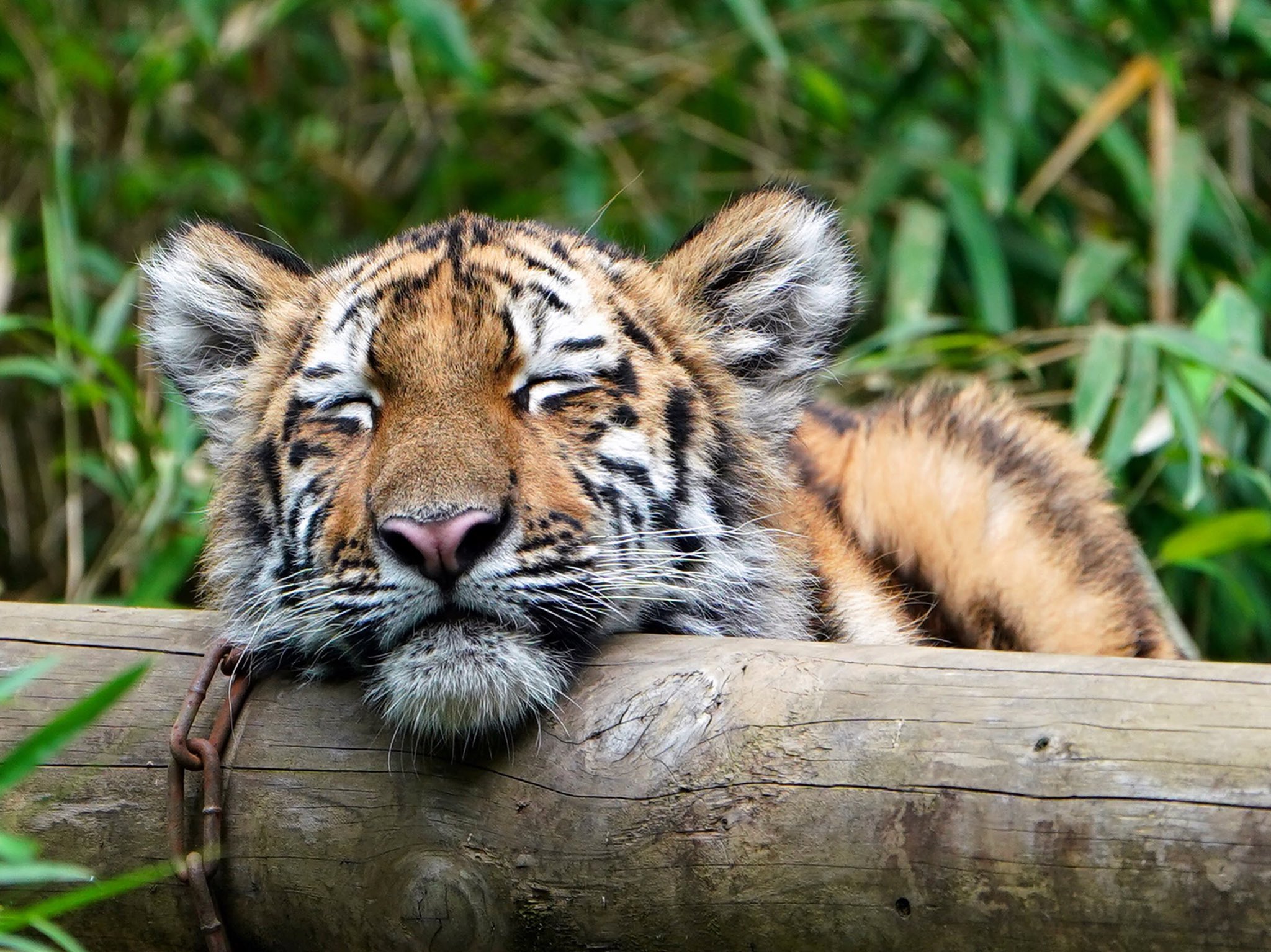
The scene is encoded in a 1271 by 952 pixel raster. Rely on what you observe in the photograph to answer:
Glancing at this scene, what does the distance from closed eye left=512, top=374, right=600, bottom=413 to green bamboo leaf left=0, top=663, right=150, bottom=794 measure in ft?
3.83

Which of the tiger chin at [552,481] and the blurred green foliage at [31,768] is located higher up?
the tiger chin at [552,481]

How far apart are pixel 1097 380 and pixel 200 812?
3179mm

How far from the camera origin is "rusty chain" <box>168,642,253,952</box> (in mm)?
2346

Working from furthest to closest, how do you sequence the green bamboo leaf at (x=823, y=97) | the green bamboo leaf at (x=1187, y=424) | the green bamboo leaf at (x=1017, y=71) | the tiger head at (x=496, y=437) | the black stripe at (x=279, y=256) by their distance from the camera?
the green bamboo leaf at (x=823, y=97)
the green bamboo leaf at (x=1017, y=71)
the green bamboo leaf at (x=1187, y=424)
the black stripe at (x=279, y=256)
the tiger head at (x=496, y=437)

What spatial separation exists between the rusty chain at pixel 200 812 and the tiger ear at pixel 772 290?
1.44 m

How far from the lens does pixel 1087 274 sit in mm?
5496

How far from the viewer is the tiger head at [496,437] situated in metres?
2.47

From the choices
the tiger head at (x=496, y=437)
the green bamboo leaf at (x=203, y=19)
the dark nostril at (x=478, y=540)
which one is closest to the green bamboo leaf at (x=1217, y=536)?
the tiger head at (x=496, y=437)

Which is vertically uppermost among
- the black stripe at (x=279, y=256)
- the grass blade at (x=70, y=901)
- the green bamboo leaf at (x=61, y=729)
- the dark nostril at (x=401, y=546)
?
the black stripe at (x=279, y=256)

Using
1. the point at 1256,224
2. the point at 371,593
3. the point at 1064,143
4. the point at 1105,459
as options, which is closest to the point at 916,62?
the point at 1064,143

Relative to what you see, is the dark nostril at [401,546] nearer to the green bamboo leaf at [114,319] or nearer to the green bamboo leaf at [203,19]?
the green bamboo leaf at [114,319]

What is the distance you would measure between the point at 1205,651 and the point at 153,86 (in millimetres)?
4796

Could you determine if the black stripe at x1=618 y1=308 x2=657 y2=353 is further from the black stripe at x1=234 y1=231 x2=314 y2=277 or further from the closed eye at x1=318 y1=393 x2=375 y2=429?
the black stripe at x1=234 y1=231 x2=314 y2=277

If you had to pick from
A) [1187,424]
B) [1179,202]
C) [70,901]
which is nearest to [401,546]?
[70,901]
